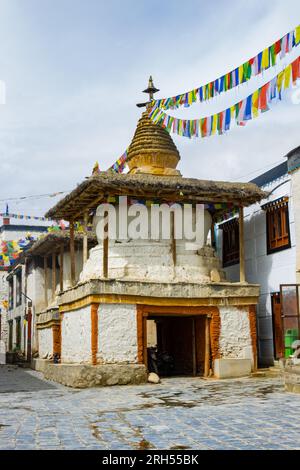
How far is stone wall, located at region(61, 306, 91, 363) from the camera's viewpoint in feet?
54.1

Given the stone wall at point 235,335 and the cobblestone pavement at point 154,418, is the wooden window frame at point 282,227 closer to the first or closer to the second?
the stone wall at point 235,335

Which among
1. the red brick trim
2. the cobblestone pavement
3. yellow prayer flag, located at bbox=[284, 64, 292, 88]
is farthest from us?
the red brick trim

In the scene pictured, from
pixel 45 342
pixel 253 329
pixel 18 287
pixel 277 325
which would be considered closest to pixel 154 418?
pixel 253 329

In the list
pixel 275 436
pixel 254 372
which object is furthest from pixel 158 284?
pixel 275 436

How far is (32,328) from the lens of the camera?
29.2 m

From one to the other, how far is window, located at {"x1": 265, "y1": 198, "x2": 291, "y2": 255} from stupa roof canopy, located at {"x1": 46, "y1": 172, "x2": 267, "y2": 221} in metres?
0.66

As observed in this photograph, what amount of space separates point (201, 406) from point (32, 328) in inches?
772

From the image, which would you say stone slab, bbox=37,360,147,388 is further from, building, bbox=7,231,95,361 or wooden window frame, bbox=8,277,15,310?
wooden window frame, bbox=8,277,15,310

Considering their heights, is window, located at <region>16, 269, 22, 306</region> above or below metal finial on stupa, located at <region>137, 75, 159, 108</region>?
below

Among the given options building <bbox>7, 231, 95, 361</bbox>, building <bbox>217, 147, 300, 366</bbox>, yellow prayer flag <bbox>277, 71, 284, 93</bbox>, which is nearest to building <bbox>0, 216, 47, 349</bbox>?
building <bbox>7, 231, 95, 361</bbox>

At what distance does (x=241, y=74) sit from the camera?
13070 mm

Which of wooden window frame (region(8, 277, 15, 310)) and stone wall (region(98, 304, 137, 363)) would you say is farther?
wooden window frame (region(8, 277, 15, 310))

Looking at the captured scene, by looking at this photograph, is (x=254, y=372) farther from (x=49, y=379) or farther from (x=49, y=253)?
(x=49, y=253)
